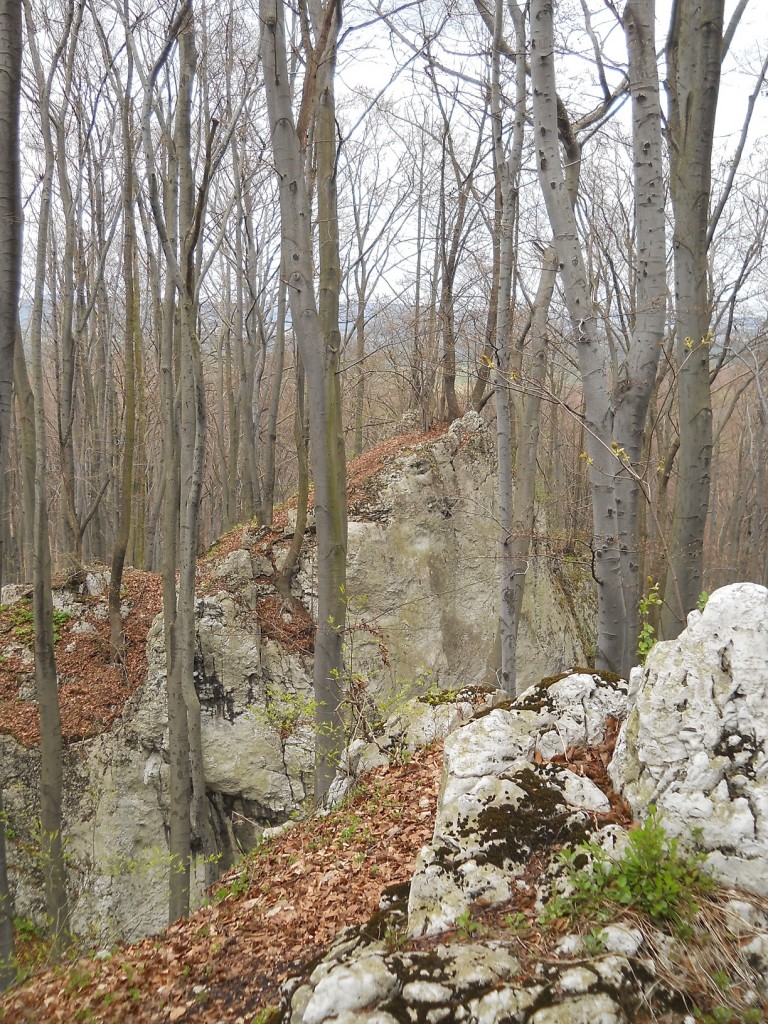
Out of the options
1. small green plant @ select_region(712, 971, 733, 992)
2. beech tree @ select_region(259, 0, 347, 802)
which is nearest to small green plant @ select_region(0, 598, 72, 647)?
beech tree @ select_region(259, 0, 347, 802)

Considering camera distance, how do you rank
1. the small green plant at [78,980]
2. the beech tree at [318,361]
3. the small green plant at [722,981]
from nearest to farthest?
the small green plant at [722,981], the small green plant at [78,980], the beech tree at [318,361]

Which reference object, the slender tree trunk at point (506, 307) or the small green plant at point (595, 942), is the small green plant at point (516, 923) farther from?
the slender tree trunk at point (506, 307)

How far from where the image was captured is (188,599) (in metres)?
6.56

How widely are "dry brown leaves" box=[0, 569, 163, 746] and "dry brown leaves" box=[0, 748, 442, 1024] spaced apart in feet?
19.5

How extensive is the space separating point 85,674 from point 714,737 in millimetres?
9193

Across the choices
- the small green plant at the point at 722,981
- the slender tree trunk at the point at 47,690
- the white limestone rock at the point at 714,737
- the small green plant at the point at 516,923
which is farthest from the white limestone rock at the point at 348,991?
the slender tree trunk at the point at 47,690

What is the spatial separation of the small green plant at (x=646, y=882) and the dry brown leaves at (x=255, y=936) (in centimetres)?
97

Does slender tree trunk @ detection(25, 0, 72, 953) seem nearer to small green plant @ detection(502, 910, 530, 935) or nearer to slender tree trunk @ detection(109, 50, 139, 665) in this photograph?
slender tree trunk @ detection(109, 50, 139, 665)

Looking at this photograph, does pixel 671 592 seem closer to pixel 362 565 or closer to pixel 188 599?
pixel 188 599

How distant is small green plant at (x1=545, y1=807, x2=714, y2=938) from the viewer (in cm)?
212

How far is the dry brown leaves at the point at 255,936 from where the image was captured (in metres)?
2.63

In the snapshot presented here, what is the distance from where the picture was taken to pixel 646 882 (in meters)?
2.19

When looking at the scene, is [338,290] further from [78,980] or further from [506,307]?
[78,980]

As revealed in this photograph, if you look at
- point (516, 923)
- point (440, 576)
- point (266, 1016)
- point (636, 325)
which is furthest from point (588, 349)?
point (440, 576)
